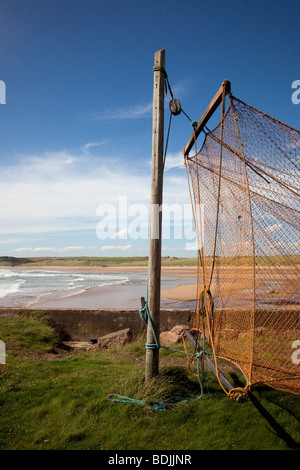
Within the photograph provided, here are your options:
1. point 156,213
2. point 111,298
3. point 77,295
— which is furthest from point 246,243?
point 77,295

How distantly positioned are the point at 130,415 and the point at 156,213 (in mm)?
2722

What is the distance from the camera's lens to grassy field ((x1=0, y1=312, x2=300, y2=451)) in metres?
3.17

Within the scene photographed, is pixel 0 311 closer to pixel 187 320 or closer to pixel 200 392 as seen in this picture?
pixel 187 320

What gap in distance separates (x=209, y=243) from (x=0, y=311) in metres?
7.30

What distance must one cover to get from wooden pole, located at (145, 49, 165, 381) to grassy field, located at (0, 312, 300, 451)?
0.40 m

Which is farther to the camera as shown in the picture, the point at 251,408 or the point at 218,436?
the point at 251,408

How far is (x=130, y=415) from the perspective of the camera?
367 cm

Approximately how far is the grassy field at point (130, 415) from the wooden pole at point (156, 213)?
399mm

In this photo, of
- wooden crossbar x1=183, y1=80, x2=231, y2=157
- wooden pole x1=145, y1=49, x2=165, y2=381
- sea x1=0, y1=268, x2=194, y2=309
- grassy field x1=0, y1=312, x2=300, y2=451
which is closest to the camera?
grassy field x1=0, y1=312, x2=300, y2=451

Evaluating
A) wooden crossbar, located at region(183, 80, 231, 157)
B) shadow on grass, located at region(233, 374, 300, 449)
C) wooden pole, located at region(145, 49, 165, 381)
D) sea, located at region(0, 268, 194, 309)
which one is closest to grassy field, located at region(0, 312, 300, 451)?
shadow on grass, located at region(233, 374, 300, 449)

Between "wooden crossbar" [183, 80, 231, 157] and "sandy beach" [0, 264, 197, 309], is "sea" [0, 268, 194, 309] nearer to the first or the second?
"sandy beach" [0, 264, 197, 309]

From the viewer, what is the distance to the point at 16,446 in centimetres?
311
